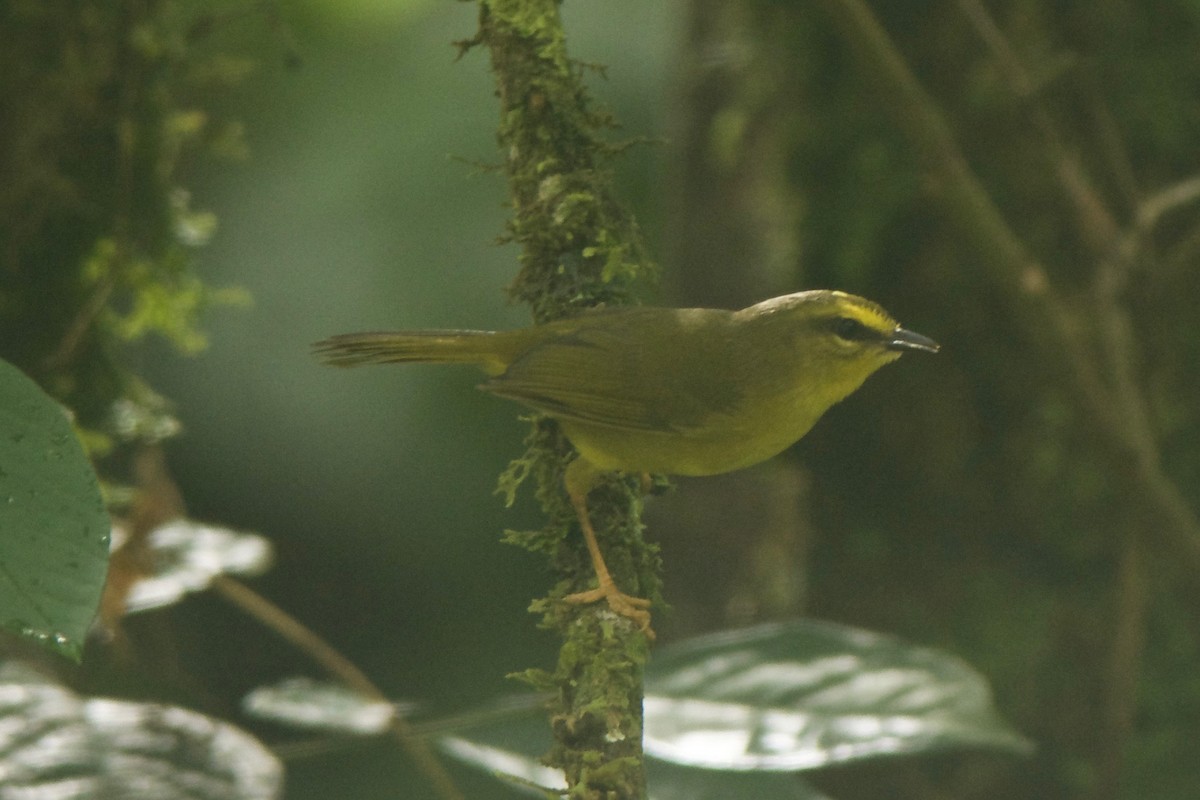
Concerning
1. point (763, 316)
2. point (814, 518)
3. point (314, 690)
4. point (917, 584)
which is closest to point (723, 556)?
point (814, 518)

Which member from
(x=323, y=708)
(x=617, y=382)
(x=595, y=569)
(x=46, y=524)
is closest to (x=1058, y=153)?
(x=617, y=382)

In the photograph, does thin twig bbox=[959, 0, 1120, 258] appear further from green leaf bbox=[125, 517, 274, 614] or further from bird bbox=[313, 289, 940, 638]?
green leaf bbox=[125, 517, 274, 614]

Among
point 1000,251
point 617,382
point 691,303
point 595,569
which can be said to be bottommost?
point 595,569

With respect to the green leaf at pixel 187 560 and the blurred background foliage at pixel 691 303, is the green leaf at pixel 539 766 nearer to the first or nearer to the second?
the blurred background foliage at pixel 691 303

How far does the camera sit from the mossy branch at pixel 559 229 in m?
2.27

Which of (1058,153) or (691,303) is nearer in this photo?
(1058,153)

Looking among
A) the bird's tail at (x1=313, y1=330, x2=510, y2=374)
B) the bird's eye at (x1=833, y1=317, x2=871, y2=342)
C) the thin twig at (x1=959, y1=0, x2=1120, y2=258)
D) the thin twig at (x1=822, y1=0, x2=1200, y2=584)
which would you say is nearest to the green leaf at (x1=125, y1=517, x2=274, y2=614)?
the bird's tail at (x1=313, y1=330, x2=510, y2=374)

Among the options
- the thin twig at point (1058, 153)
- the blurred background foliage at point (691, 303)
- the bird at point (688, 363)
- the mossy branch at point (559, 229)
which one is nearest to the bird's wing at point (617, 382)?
the bird at point (688, 363)

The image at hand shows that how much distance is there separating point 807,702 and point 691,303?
7.38ft

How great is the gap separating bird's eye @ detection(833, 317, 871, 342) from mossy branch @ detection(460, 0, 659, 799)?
0.57 meters

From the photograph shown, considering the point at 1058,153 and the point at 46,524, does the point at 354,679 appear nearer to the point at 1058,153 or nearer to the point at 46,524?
the point at 46,524

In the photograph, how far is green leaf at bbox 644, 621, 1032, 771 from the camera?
2.28 meters

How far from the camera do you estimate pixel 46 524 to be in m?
1.43

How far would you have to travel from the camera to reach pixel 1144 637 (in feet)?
12.3
